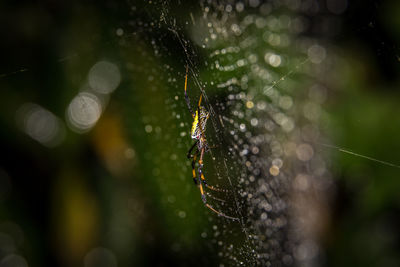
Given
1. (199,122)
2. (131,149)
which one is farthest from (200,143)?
(131,149)

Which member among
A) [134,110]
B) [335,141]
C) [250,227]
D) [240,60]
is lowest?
[250,227]

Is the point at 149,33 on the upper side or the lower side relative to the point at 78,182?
upper

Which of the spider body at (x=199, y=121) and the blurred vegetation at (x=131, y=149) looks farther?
the blurred vegetation at (x=131, y=149)

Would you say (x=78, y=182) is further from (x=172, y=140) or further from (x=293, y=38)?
(x=293, y=38)

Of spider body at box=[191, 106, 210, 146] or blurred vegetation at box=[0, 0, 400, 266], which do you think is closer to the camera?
spider body at box=[191, 106, 210, 146]

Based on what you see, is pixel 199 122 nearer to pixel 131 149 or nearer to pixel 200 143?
pixel 200 143

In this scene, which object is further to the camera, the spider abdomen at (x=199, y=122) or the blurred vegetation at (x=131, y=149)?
the blurred vegetation at (x=131, y=149)

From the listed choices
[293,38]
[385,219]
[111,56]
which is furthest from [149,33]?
[385,219]

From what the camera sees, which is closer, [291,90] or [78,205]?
[78,205]

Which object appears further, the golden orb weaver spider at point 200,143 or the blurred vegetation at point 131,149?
the blurred vegetation at point 131,149
